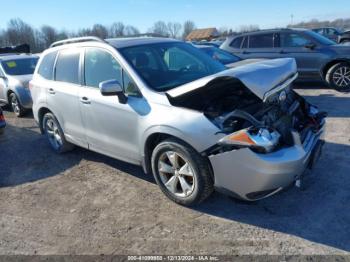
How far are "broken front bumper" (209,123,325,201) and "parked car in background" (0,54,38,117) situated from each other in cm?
722

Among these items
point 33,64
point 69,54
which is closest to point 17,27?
point 33,64

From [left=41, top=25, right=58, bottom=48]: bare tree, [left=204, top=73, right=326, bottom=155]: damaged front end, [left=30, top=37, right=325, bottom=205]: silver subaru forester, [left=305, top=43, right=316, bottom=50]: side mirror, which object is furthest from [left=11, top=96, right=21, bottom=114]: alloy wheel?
[left=41, top=25, right=58, bottom=48]: bare tree

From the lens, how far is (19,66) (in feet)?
33.1

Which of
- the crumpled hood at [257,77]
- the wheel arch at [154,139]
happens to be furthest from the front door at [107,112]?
the crumpled hood at [257,77]

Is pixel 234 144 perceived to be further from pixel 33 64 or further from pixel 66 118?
pixel 33 64

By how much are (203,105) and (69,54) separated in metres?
2.56

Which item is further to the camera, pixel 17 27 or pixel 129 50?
pixel 17 27

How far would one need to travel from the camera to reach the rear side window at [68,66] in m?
5.03

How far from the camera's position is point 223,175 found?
346 cm

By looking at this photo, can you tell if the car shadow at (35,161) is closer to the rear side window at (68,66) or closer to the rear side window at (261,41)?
the rear side window at (68,66)

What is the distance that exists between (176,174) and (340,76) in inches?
279

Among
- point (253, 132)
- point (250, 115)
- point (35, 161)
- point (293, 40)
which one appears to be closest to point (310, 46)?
point (293, 40)

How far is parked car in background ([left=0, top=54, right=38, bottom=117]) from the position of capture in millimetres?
9141

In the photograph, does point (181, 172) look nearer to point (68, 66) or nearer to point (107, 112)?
point (107, 112)
